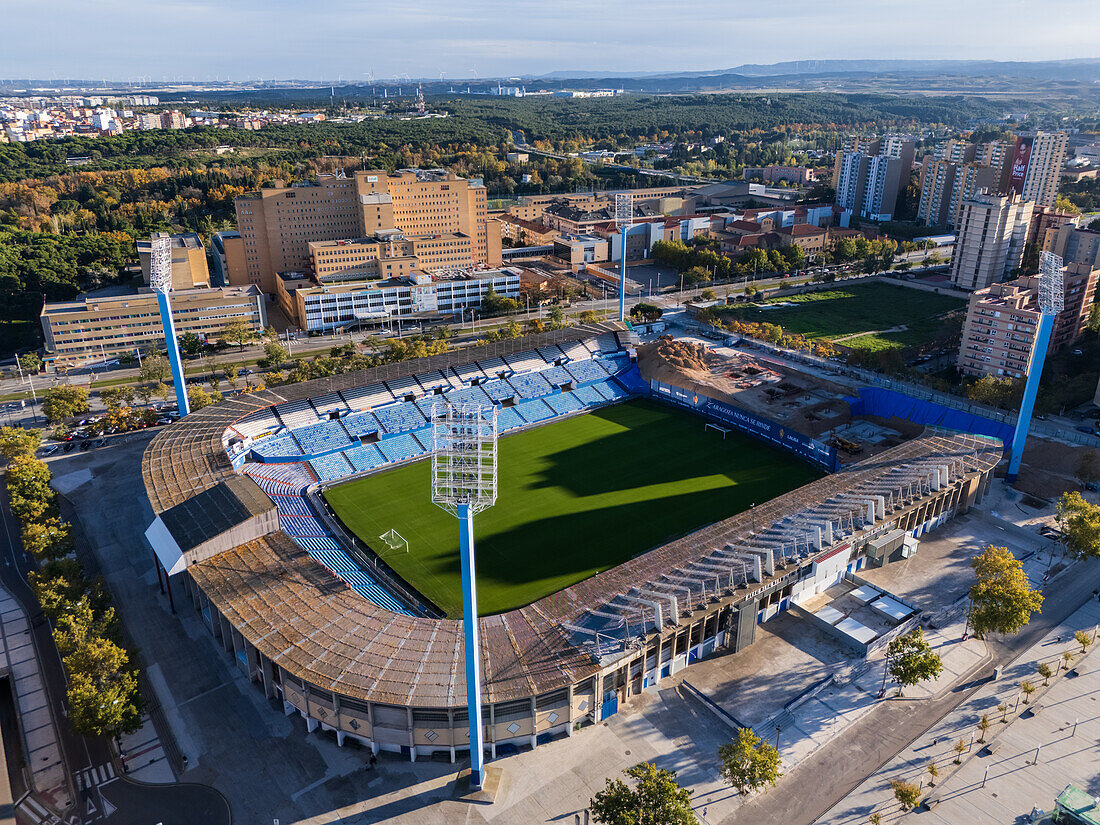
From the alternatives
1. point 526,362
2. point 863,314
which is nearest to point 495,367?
point 526,362

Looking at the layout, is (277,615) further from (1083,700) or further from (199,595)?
(1083,700)

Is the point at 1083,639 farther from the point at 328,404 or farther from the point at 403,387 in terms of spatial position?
the point at 328,404

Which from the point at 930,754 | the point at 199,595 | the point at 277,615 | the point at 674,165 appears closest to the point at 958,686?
the point at 930,754

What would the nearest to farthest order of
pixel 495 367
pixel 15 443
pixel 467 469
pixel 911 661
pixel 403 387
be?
pixel 467 469
pixel 911 661
pixel 15 443
pixel 403 387
pixel 495 367

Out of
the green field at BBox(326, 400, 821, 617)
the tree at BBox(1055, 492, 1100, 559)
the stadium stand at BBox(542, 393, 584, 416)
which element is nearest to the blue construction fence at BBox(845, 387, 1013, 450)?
the tree at BBox(1055, 492, 1100, 559)

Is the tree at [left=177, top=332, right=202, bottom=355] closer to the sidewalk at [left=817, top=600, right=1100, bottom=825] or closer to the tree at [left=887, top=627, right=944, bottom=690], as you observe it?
the tree at [left=887, top=627, right=944, bottom=690]

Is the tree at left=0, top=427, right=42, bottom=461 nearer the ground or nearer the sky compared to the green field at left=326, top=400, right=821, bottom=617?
nearer the sky
